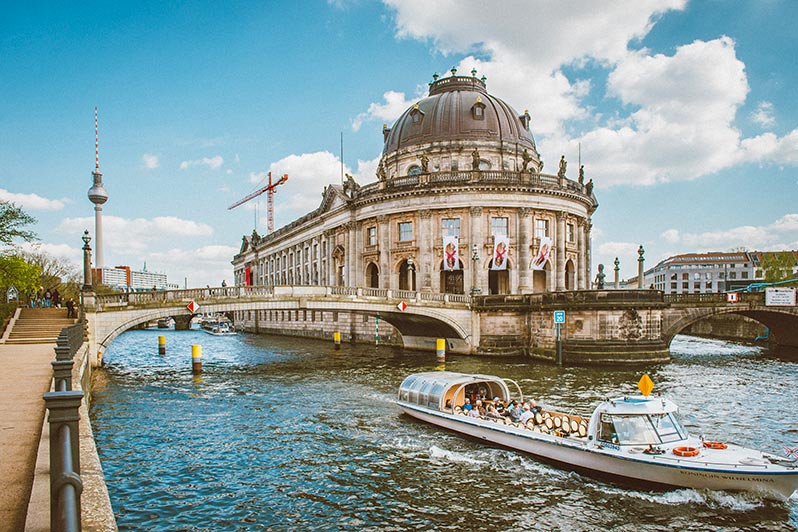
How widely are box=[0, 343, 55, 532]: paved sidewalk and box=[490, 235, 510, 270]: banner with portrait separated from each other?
127 feet

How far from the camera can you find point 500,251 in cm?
5522

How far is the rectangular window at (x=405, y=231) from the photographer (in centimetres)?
5881

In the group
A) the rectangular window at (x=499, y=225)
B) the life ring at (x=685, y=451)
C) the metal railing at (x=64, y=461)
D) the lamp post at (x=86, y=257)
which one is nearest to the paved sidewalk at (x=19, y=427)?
the metal railing at (x=64, y=461)

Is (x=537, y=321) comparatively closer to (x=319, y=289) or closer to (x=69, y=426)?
(x=319, y=289)

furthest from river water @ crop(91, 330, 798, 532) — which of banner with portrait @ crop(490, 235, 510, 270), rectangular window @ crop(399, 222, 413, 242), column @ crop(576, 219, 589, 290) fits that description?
column @ crop(576, 219, 589, 290)

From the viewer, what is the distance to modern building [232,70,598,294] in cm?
5616

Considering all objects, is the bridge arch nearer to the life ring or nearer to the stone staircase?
the life ring

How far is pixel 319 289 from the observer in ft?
145

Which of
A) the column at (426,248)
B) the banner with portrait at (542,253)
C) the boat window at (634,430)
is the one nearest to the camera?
the boat window at (634,430)

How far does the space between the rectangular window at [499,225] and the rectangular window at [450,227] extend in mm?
3219

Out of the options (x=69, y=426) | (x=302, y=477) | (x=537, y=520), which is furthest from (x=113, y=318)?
(x=69, y=426)

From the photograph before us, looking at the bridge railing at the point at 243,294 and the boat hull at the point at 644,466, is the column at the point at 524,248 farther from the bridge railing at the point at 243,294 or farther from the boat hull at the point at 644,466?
the boat hull at the point at 644,466

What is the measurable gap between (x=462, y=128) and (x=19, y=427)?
57.3 metres

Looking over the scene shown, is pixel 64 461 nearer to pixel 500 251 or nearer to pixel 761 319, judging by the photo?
pixel 500 251
